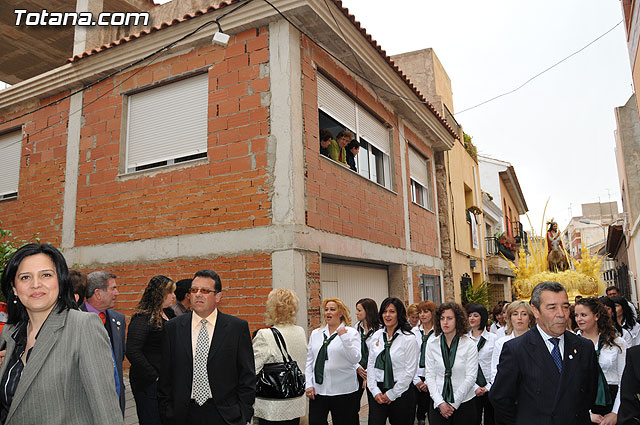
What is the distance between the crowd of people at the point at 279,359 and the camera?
224 cm

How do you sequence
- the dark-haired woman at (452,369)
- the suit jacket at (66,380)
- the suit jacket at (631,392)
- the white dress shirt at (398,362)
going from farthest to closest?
the white dress shirt at (398,362), the dark-haired woman at (452,369), the suit jacket at (631,392), the suit jacket at (66,380)

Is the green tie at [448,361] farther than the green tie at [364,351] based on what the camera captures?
No

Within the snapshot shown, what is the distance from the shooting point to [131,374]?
15.1ft

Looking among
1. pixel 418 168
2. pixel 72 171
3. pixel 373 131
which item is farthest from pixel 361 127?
pixel 72 171

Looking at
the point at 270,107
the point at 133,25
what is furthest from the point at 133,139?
the point at 133,25

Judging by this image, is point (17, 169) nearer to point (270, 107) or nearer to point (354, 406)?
point (270, 107)

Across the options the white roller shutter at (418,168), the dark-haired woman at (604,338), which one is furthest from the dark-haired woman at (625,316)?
the white roller shutter at (418,168)

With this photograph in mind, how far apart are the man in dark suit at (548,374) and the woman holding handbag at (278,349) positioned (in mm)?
1838

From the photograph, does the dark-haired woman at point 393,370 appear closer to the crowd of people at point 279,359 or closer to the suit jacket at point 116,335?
the crowd of people at point 279,359

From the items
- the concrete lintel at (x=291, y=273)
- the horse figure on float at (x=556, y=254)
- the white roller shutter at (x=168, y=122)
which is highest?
the white roller shutter at (x=168, y=122)

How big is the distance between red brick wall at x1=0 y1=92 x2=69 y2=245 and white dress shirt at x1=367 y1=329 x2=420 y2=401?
21.9ft

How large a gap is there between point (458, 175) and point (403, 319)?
12.4m

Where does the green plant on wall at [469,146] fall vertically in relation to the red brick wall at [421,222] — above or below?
above

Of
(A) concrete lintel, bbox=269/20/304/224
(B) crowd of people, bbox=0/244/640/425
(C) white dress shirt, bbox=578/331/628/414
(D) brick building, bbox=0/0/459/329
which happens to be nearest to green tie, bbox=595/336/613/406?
(B) crowd of people, bbox=0/244/640/425
